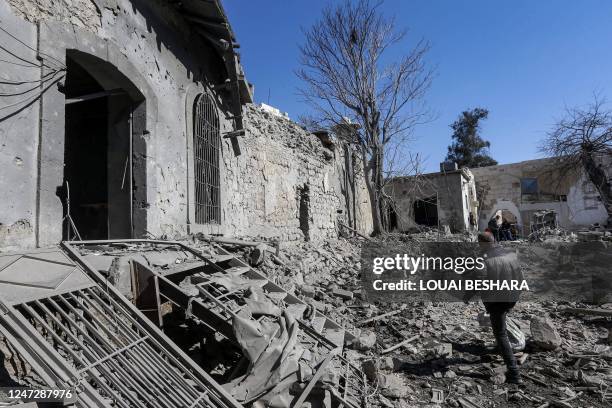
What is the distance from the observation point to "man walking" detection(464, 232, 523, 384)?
4.01 metres

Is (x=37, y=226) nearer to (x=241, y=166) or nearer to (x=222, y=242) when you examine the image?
(x=222, y=242)

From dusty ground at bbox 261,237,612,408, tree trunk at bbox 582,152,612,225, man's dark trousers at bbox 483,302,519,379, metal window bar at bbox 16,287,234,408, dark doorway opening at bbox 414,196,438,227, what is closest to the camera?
metal window bar at bbox 16,287,234,408

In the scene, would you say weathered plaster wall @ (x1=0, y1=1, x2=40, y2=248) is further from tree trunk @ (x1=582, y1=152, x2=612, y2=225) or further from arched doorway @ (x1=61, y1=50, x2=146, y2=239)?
tree trunk @ (x1=582, y1=152, x2=612, y2=225)

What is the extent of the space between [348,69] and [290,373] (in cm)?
1458

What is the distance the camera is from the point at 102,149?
6.51m

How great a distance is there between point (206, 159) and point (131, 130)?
5.61 ft

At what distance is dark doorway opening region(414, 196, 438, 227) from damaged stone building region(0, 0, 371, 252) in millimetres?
12402

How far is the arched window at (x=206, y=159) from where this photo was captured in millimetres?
6340

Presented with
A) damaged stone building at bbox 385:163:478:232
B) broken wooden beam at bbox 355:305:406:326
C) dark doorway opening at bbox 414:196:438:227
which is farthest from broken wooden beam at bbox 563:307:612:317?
dark doorway opening at bbox 414:196:438:227

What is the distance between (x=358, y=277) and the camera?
8305 millimetres

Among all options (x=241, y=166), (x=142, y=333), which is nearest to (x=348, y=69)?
(x=241, y=166)

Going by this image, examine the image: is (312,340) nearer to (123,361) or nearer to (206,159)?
(123,361)

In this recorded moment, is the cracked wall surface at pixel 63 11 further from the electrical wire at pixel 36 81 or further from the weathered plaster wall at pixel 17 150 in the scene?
the electrical wire at pixel 36 81

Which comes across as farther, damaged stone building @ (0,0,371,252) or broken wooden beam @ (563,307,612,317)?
broken wooden beam @ (563,307,612,317)
